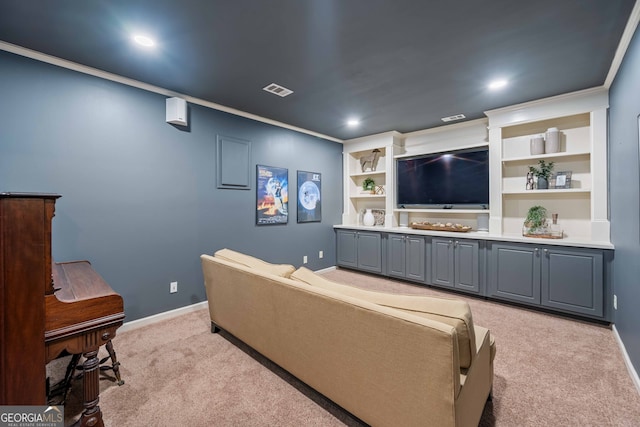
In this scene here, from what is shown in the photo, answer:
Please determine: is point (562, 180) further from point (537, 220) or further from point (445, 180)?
point (445, 180)

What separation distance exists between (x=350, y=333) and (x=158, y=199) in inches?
102

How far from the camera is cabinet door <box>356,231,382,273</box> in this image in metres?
4.60

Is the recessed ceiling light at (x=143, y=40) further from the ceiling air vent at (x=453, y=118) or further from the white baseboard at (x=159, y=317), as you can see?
the ceiling air vent at (x=453, y=118)

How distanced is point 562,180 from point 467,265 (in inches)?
58.6

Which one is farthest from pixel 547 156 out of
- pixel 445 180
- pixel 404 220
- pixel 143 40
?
pixel 143 40

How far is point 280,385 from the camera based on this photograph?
6.13 feet

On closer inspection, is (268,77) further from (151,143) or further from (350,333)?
(350,333)

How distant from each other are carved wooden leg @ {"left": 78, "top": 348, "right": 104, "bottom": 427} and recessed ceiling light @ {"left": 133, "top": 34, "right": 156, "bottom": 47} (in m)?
2.11

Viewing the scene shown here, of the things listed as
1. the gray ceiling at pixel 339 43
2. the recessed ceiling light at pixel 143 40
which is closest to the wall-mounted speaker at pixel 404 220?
the gray ceiling at pixel 339 43

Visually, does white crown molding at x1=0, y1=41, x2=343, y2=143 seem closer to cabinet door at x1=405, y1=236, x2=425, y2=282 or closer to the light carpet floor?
the light carpet floor

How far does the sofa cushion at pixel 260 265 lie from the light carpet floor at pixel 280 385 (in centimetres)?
77

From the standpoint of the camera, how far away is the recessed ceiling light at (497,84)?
2743 mm

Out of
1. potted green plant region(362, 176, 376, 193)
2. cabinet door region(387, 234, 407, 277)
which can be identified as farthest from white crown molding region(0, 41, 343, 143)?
cabinet door region(387, 234, 407, 277)

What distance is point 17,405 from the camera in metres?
1.05
